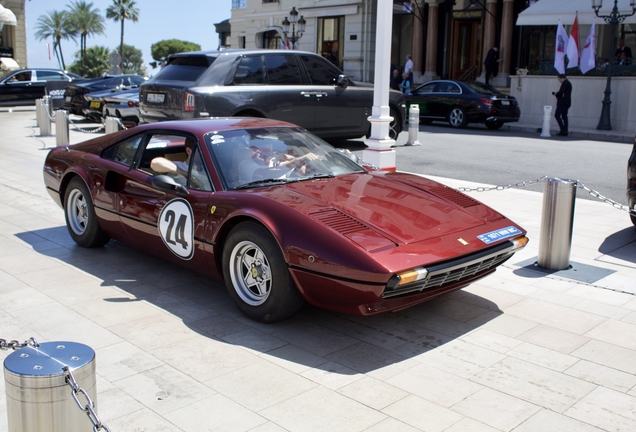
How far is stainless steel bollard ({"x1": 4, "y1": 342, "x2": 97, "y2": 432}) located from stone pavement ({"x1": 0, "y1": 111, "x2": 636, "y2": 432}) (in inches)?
38.7

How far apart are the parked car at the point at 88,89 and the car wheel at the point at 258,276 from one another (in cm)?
1514

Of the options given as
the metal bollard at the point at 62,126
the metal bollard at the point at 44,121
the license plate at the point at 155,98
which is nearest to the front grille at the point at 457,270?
the license plate at the point at 155,98

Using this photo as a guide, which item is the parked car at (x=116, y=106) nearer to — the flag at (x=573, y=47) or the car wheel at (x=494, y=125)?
the car wheel at (x=494, y=125)

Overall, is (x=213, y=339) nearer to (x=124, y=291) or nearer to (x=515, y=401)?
(x=124, y=291)

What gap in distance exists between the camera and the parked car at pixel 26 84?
26031 millimetres

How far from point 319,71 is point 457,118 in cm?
→ 848

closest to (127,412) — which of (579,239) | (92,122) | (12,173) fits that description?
(579,239)

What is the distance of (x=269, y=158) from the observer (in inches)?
210

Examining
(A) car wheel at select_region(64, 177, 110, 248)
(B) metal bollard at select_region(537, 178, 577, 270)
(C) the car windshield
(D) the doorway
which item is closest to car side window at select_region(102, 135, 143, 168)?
(A) car wheel at select_region(64, 177, 110, 248)

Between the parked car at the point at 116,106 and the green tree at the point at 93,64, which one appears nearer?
the parked car at the point at 116,106

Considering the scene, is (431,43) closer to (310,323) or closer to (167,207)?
(167,207)

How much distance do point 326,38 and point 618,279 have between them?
112 feet

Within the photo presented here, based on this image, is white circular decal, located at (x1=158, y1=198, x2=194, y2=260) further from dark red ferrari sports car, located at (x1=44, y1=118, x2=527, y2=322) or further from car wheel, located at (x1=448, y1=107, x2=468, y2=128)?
car wheel, located at (x1=448, y1=107, x2=468, y2=128)

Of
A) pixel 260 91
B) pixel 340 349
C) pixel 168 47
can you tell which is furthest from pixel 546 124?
pixel 168 47
